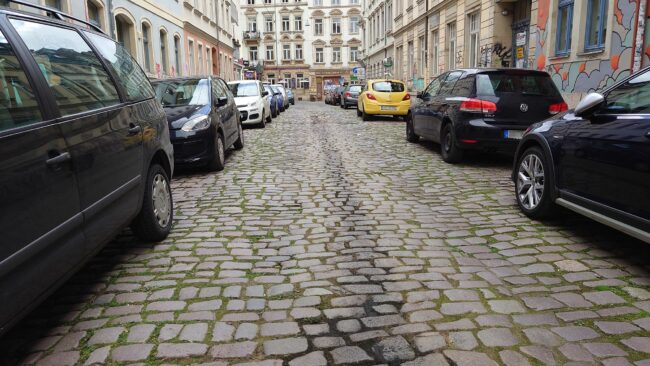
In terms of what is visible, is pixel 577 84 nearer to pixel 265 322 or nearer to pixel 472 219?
pixel 472 219

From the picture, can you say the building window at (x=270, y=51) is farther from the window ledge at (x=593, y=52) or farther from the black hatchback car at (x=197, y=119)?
the black hatchback car at (x=197, y=119)

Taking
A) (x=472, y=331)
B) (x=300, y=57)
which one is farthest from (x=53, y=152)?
(x=300, y=57)

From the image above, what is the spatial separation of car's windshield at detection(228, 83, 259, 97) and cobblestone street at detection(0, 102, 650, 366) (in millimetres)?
10789

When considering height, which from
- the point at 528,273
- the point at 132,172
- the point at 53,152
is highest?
the point at 53,152

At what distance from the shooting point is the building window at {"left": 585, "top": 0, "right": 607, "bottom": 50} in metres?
11.1

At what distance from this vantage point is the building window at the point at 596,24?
36.3ft

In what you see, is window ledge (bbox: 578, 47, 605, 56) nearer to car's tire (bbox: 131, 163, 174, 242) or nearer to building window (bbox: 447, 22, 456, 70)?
car's tire (bbox: 131, 163, 174, 242)

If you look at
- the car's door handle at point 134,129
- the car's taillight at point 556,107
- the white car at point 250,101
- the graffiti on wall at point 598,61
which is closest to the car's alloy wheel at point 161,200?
the car's door handle at point 134,129

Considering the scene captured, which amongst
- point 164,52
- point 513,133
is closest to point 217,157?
point 513,133

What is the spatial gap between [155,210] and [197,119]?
3.64m

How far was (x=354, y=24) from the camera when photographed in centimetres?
6594

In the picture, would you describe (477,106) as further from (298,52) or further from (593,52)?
(298,52)

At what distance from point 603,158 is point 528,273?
1.15 meters

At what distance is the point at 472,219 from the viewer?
211 inches
